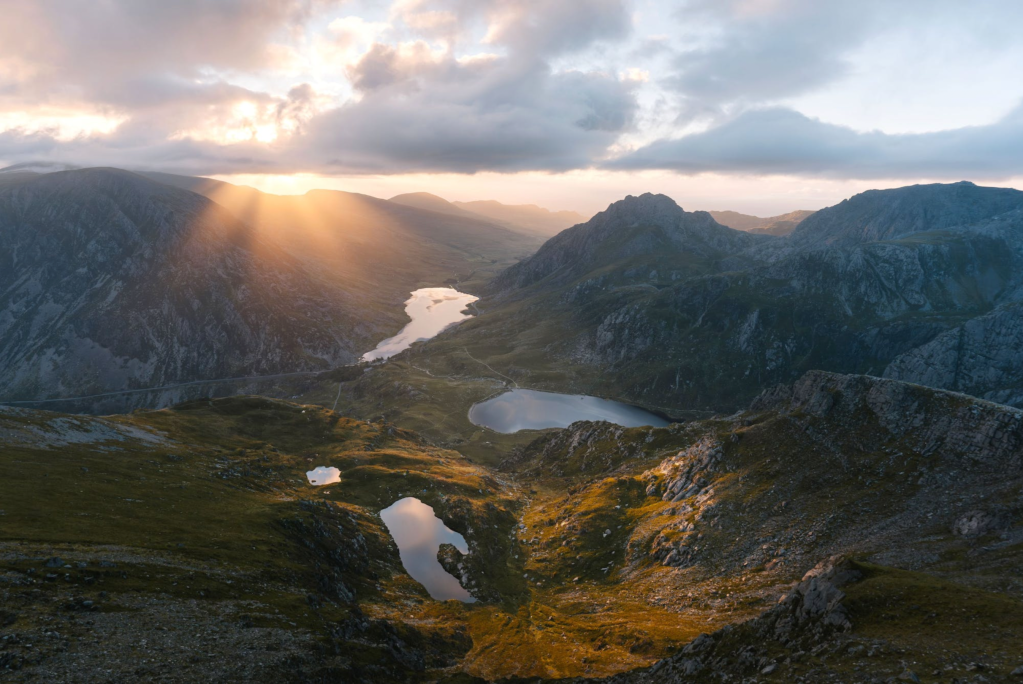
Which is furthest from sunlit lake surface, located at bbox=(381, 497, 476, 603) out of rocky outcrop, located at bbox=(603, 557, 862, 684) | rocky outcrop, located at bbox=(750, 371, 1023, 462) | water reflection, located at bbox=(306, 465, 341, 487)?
rocky outcrop, located at bbox=(750, 371, 1023, 462)

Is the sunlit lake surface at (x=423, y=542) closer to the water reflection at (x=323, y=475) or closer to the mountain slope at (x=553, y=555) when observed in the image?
the mountain slope at (x=553, y=555)

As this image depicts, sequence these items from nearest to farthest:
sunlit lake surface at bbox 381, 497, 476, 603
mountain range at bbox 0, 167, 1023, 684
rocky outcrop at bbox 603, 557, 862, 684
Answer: mountain range at bbox 0, 167, 1023, 684, rocky outcrop at bbox 603, 557, 862, 684, sunlit lake surface at bbox 381, 497, 476, 603

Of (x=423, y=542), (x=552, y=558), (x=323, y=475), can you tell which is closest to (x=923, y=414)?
(x=552, y=558)

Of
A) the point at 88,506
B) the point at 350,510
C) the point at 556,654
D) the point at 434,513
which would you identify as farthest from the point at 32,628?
the point at 434,513

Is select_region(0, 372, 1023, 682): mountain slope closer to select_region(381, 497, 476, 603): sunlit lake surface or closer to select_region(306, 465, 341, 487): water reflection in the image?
select_region(306, 465, 341, 487): water reflection

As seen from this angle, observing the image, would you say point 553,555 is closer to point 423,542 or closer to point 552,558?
point 552,558

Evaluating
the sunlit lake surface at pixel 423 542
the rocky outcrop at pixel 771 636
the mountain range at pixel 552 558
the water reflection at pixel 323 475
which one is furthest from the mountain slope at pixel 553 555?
the sunlit lake surface at pixel 423 542

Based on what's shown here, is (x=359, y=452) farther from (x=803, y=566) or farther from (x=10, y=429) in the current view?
(x=803, y=566)
